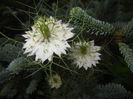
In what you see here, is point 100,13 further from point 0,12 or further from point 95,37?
point 0,12

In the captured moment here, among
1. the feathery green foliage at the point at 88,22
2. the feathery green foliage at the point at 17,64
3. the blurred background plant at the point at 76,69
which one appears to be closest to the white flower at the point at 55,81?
the blurred background plant at the point at 76,69

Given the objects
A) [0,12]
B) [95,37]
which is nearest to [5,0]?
[0,12]

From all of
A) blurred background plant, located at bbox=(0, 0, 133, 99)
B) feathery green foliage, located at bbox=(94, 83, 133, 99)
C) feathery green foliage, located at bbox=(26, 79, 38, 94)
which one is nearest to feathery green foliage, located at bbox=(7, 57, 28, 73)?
blurred background plant, located at bbox=(0, 0, 133, 99)

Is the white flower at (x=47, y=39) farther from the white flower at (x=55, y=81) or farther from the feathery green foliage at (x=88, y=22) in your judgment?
the white flower at (x=55, y=81)

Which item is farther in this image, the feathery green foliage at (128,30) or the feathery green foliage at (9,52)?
the feathery green foliage at (9,52)

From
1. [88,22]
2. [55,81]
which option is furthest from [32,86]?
[88,22]

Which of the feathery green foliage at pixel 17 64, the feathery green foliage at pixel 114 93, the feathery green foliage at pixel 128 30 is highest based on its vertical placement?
the feathery green foliage at pixel 128 30

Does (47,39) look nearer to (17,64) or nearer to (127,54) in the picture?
(17,64)
